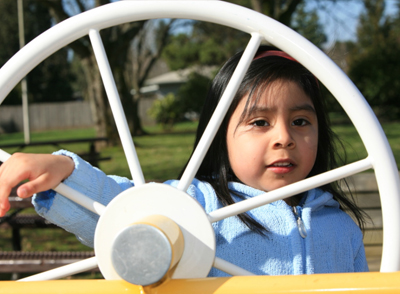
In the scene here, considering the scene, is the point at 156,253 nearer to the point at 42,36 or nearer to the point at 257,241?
the point at 42,36

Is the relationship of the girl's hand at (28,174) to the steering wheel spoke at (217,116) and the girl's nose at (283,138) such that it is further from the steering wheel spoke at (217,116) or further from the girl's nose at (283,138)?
the girl's nose at (283,138)

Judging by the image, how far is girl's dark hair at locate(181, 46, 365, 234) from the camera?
109cm

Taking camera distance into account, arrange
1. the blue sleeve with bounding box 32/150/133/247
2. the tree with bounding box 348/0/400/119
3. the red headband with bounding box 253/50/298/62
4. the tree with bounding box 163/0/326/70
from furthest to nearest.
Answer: the tree with bounding box 163/0/326/70
the tree with bounding box 348/0/400/119
the red headband with bounding box 253/50/298/62
the blue sleeve with bounding box 32/150/133/247

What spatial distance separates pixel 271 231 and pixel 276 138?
9.5 inches

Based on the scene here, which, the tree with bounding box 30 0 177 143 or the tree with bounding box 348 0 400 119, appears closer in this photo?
the tree with bounding box 30 0 177 143

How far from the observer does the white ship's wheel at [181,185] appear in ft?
1.90

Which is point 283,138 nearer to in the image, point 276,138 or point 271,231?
point 276,138

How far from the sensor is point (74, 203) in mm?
925

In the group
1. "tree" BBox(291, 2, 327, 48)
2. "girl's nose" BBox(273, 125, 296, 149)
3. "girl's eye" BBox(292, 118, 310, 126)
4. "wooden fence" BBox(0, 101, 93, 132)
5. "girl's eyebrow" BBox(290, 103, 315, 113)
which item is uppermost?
"wooden fence" BBox(0, 101, 93, 132)

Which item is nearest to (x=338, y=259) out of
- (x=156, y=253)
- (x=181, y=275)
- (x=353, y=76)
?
(x=181, y=275)

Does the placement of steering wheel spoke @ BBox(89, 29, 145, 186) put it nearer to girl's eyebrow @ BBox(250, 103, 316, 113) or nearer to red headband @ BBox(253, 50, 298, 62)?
girl's eyebrow @ BBox(250, 103, 316, 113)

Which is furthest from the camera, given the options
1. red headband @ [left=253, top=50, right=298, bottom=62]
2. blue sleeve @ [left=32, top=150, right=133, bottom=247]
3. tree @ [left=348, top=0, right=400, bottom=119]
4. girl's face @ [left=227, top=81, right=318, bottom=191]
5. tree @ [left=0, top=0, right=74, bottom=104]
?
tree @ [left=0, top=0, right=74, bottom=104]

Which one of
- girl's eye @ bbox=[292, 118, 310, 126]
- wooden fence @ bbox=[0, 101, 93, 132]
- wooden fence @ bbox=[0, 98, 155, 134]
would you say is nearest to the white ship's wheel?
girl's eye @ bbox=[292, 118, 310, 126]

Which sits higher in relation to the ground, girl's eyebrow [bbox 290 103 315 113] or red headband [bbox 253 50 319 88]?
red headband [bbox 253 50 319 88]
